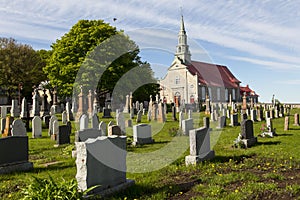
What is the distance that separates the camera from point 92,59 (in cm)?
3272

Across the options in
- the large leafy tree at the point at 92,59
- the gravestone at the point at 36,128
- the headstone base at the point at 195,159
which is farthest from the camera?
the large leafy tree at the point at 92,59

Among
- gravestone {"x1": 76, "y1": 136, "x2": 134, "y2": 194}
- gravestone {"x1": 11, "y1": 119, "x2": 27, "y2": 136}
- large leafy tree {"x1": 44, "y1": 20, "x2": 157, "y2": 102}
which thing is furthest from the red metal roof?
gravestone {"x1": 76, "y1": 136, "x2": 134, "y2": 194}

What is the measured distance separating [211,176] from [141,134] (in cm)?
519

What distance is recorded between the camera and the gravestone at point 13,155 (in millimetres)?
7137

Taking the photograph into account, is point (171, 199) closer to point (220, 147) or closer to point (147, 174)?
point (147, 174)

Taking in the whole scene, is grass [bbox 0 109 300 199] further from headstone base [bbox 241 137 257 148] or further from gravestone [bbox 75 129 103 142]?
gravestone [bbox 75 129 103 142]

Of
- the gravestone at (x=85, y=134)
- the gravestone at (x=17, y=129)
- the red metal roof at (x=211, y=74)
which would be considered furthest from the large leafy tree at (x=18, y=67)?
the gravestone at (x=85, y=134)

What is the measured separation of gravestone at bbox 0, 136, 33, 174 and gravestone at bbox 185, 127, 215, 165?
422 cm

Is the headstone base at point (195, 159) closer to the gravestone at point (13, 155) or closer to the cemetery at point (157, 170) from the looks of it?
the cemetery at point (157, 170)

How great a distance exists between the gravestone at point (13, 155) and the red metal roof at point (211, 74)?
34.6 meters

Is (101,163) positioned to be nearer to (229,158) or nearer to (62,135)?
(229,158)

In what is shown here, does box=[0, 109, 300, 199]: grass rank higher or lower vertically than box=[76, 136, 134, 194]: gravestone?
lower

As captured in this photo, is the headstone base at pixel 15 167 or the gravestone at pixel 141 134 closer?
the headstone base at pixel 15 167

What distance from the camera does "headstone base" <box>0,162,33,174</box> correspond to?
7095 mm
